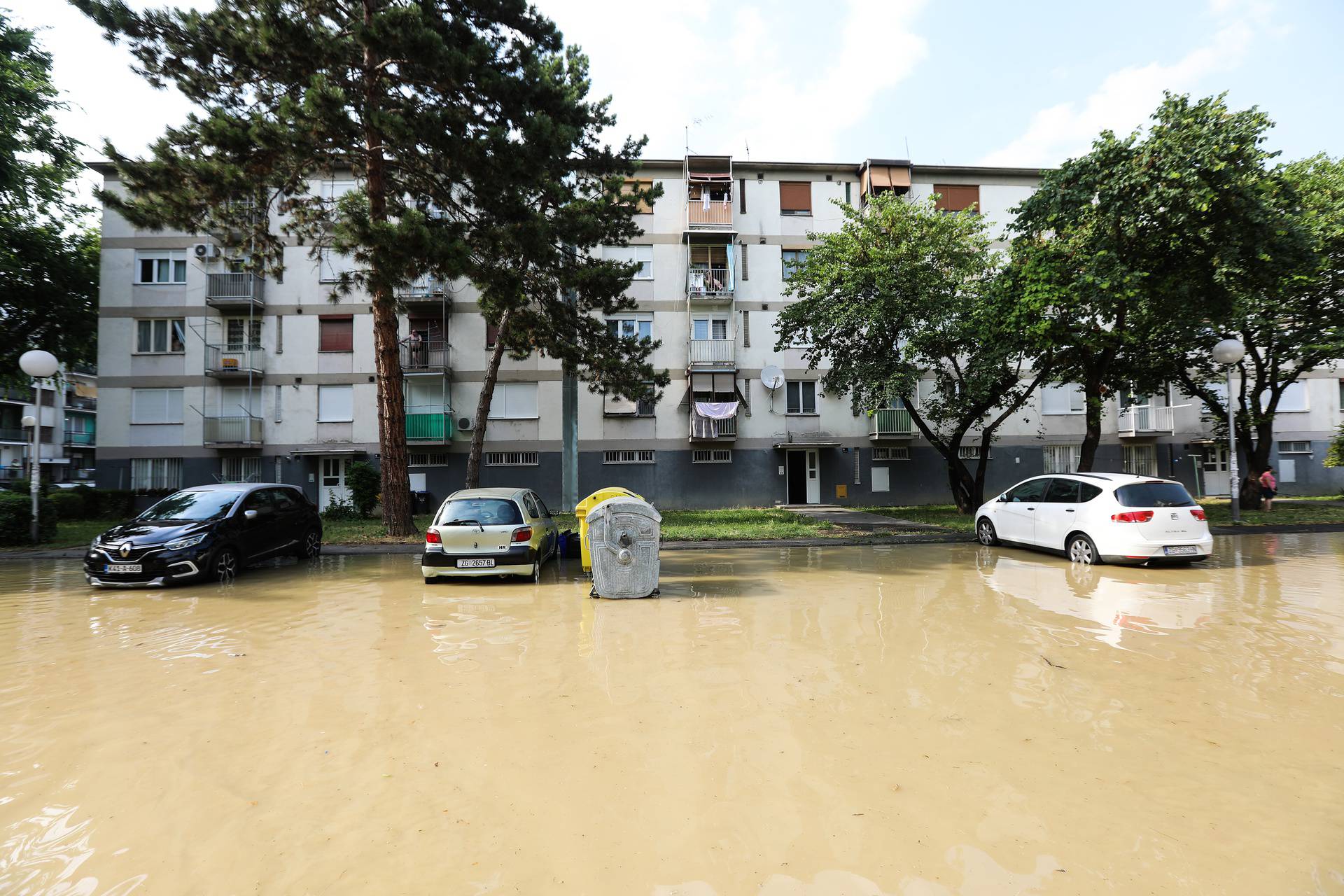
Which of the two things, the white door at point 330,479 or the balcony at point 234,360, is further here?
the white door at point 330,479

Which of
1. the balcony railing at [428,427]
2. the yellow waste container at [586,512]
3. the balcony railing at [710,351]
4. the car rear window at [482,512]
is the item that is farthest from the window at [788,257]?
the car rear window at [482,512]

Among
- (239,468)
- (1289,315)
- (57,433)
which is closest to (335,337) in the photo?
(239,468)

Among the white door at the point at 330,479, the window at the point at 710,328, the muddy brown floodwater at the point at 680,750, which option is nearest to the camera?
the muddy brown floodwater at the point at 680,750

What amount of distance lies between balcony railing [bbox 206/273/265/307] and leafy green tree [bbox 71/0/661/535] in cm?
1344

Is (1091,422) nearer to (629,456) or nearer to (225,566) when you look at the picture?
(629,456)

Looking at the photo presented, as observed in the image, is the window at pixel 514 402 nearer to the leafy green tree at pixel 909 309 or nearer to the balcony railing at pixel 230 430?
the balcony railing at pixel 230 430

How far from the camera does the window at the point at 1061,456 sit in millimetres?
27531

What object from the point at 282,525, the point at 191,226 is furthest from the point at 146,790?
the point at 191,226

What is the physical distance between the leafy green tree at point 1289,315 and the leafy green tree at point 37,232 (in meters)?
36.4

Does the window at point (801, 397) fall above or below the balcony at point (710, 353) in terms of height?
below

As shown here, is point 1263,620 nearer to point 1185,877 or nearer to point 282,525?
point 1185,877

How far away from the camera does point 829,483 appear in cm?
2691

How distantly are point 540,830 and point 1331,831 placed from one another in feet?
12.1

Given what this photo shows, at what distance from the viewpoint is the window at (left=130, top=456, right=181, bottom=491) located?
25.2 metres
